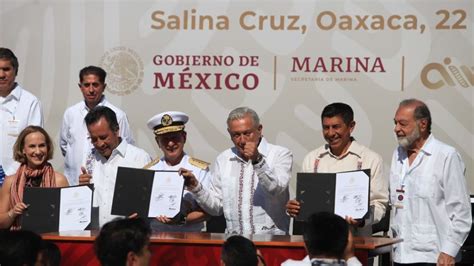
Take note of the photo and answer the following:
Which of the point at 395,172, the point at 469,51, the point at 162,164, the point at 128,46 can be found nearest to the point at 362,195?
the point at 395,172

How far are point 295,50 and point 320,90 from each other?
0.36 meters

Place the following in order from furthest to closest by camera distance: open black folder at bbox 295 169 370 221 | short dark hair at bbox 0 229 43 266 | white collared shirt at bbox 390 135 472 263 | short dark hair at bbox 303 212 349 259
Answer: white collared shirt at bbox 390 135 472 263 → open black folder at bbox 295 169 370 221 → short dark hair at bbox 303 212 349 259 → short dark hair at bbox 0 229 43 266

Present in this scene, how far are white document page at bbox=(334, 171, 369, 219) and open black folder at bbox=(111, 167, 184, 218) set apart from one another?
3.69ft

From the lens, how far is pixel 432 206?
27.4ft

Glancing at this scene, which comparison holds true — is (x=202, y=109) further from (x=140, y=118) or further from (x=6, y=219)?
(x=6, y=219)

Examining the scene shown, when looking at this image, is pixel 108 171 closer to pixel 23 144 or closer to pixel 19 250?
pixel 23 144

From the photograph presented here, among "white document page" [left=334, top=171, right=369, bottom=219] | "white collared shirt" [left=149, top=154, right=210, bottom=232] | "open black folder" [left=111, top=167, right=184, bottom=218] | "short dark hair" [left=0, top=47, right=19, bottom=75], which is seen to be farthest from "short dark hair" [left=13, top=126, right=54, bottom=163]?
"white document page" [left=334, top=171, right=369, bottom=219]

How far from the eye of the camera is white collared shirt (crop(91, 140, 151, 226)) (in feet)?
28.9

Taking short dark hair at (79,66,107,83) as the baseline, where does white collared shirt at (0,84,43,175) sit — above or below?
below

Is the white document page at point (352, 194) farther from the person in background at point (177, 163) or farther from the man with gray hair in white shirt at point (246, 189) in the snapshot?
the person in background at point (177, 163)

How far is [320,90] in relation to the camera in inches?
391

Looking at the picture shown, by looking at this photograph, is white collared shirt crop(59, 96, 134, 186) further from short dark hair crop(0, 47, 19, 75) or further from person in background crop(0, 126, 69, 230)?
person in background crop(0, 126, 69, 230)

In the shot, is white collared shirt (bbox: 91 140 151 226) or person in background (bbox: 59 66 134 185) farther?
person in background (bbox: 59 66 134 185)

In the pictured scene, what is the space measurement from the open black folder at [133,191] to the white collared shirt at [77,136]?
1470 millimetres
